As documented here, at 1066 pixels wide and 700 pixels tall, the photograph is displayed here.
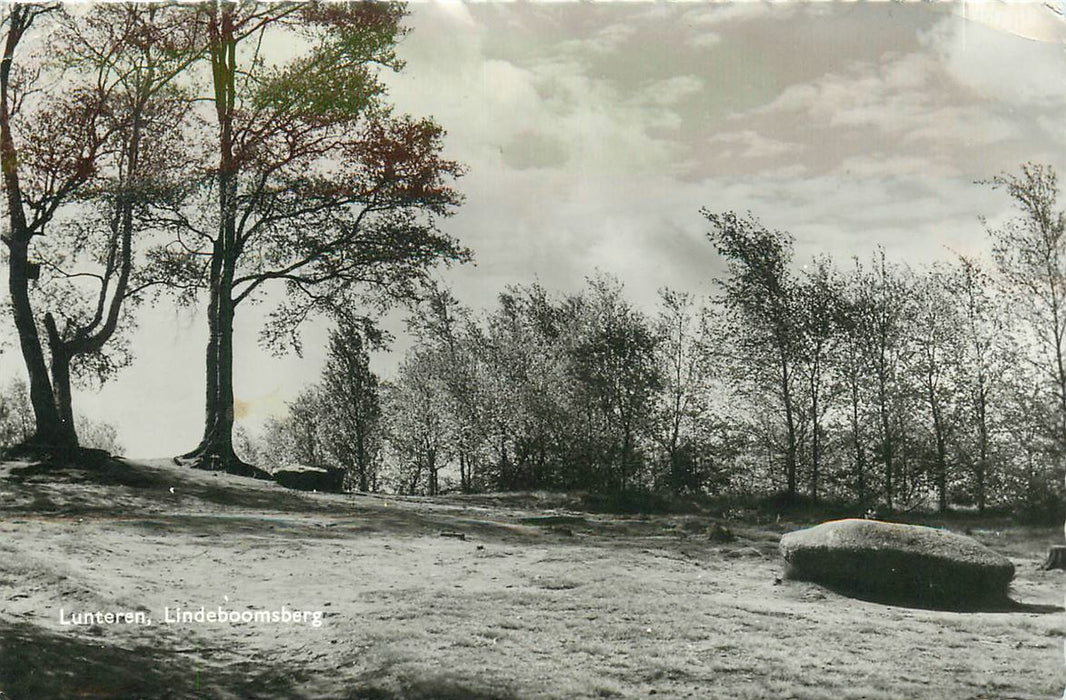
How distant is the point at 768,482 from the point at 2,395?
533 cm

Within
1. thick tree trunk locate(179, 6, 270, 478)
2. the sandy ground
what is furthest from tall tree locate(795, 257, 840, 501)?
thick tree trunk locate(179, 6, 270, 478)

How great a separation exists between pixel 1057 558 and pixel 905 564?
944 millimetres

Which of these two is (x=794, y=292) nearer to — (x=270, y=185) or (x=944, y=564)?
(x=944, y=564)

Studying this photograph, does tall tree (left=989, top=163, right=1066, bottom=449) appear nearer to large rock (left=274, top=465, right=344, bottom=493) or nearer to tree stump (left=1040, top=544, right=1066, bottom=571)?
tree stump (left=1040, top=544, right=1066, bottom=571)

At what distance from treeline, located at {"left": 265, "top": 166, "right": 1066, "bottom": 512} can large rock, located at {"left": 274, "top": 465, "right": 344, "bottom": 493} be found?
0.31m

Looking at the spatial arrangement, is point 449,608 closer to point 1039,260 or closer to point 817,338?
point 817,338

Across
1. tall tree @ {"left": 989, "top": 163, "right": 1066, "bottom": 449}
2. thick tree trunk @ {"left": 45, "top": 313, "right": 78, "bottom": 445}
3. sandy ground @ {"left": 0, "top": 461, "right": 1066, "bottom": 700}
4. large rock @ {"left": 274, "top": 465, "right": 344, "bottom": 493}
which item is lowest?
sandy ground @ {"left": 0, "top": 461, "right": 1066, "bottom": 700}

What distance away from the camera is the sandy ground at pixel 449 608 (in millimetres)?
4309

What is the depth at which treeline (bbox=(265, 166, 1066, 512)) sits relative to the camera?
17.3 feet

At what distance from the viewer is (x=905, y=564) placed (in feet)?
16.4

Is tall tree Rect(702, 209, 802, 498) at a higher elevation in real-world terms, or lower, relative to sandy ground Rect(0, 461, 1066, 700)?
higher

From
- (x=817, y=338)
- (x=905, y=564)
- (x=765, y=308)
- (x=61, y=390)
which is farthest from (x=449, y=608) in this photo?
(x=61, y=390)

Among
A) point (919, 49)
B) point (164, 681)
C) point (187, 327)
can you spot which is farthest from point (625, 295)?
point (164, 681)

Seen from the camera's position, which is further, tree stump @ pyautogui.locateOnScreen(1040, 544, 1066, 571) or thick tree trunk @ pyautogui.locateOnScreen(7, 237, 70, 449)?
thick tree trunk @ pyautogui.locateOnScreen(7, 237, 70, 449)
